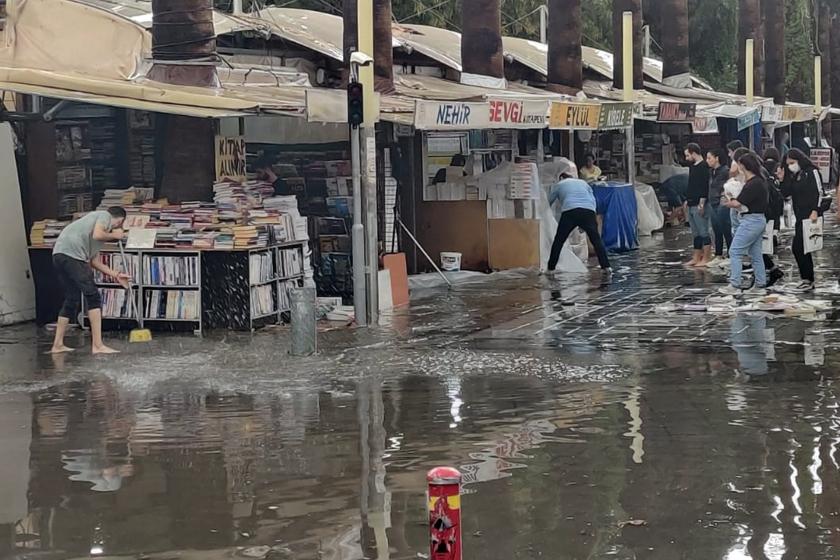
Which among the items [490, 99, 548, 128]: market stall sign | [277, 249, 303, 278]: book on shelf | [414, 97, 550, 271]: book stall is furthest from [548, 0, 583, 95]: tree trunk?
[277, 249, 303, 278]: book on shelf

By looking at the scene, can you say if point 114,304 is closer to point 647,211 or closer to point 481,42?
point 481,42

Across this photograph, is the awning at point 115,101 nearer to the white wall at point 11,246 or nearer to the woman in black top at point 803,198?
the white wall at point 11,246

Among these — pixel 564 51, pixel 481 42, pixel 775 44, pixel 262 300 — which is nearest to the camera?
pixel 262 300

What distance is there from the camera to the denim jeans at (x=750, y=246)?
15.9 m

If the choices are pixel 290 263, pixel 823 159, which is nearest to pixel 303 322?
pixel 290 263

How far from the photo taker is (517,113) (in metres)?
17.4

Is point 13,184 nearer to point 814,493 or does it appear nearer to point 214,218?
point 214,218

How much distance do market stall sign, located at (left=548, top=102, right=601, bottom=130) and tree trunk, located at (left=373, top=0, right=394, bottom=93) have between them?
235 centimetres

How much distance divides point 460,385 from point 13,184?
656 cm

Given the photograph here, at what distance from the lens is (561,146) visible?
24.1 meters

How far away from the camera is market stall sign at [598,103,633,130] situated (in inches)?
813

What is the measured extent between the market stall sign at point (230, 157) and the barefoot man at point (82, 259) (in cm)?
222

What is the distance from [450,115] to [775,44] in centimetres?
2532

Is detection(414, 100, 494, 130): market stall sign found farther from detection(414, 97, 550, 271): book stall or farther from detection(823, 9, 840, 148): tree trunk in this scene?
detection(823, 9, 840, 148): tree trunk
